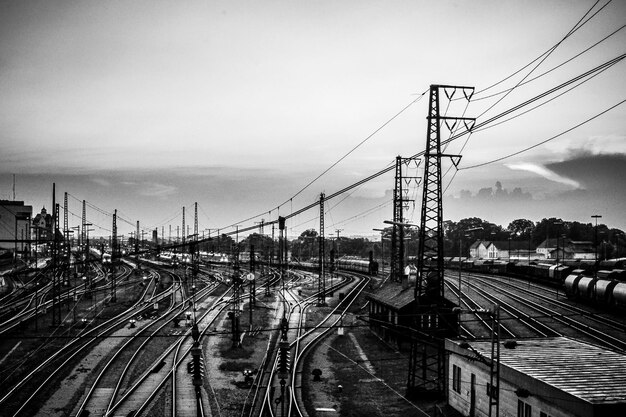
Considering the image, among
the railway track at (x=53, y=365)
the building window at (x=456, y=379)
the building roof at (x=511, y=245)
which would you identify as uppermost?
the building roof at (x=511, y=245)

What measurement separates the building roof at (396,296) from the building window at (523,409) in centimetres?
1638

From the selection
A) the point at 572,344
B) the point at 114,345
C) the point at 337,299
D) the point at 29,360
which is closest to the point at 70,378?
the point at 29,360

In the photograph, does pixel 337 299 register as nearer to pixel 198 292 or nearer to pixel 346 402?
pixel 198 292

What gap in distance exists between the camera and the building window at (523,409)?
19938 millimetres

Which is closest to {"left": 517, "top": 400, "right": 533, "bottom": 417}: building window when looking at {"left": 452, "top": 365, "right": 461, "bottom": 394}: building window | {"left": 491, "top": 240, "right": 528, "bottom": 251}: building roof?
{"left": 452, "top": 365, "right": 461, "bottom": 394}: building window

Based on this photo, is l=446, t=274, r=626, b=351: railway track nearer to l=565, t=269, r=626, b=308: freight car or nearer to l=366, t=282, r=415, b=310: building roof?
l=565, t=269, r=626, b=308: freight car

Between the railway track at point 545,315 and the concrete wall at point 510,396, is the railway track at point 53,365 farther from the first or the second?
the railway track at point 545,315

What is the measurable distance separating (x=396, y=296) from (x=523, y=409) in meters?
20.4

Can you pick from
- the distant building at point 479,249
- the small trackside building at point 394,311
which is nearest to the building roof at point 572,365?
the small trackside building at point 394,311

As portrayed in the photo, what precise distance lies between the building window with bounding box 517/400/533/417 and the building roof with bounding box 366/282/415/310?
1638 centimetres

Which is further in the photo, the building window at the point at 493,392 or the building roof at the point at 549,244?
the building roof at the point at 549,244

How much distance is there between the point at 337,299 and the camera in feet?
208

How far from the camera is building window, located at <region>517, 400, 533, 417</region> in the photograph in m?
19.9

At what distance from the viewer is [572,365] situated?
21578 millimetres
